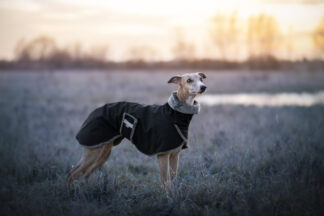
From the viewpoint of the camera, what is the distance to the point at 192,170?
5.71 metres

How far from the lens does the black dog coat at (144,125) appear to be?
4.57 m

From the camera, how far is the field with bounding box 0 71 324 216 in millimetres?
4207

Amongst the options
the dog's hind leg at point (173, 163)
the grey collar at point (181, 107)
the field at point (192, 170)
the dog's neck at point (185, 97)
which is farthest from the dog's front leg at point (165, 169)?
the dog's neck at point (185, 97)

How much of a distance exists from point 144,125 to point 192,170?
1.66 metres

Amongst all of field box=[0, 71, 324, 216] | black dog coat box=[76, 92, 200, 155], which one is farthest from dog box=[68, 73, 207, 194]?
field box=[0, 71, 324, 216]

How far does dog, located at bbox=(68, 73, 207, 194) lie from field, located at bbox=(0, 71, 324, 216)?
1.10ft

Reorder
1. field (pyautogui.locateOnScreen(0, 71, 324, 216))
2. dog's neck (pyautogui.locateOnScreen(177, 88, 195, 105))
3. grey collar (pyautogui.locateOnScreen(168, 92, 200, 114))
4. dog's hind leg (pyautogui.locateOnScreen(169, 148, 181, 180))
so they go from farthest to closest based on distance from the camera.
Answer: dog's neck (pyautogui.locateOnScreen(177, 88, 195, 105)) → dog's hind leg (pyautogui.locateOnScreen(169, 148, 181, 180)) → grey collar (pyautogui.locateOnScreen(168, 92, 200, 114)) → field (pyautogui.locateOnScreen(0, 71, 324, 216))

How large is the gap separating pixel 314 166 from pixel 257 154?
1.22 metres

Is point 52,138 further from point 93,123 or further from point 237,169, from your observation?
point 237,169

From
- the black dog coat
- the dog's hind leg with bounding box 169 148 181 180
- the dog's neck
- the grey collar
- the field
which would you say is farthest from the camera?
the dog's neck

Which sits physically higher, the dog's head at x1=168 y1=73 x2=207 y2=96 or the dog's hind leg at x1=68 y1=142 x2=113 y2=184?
the dog's head at x1=168 y1=73 x2=207 y2=96

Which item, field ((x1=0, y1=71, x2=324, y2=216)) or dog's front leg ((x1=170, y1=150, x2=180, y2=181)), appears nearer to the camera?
field ((x1=0, y1=71, x2=324, y2=216))

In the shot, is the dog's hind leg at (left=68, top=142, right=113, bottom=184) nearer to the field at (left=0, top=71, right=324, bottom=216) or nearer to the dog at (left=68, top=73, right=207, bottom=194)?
the dog at (left=68, top=73, right=207, bottom=194)

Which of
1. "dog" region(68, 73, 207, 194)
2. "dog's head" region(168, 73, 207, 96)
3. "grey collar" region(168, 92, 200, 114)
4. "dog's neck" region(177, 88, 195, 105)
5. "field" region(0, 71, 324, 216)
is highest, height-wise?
"dog's head" region(168, 73, 207, 96)
